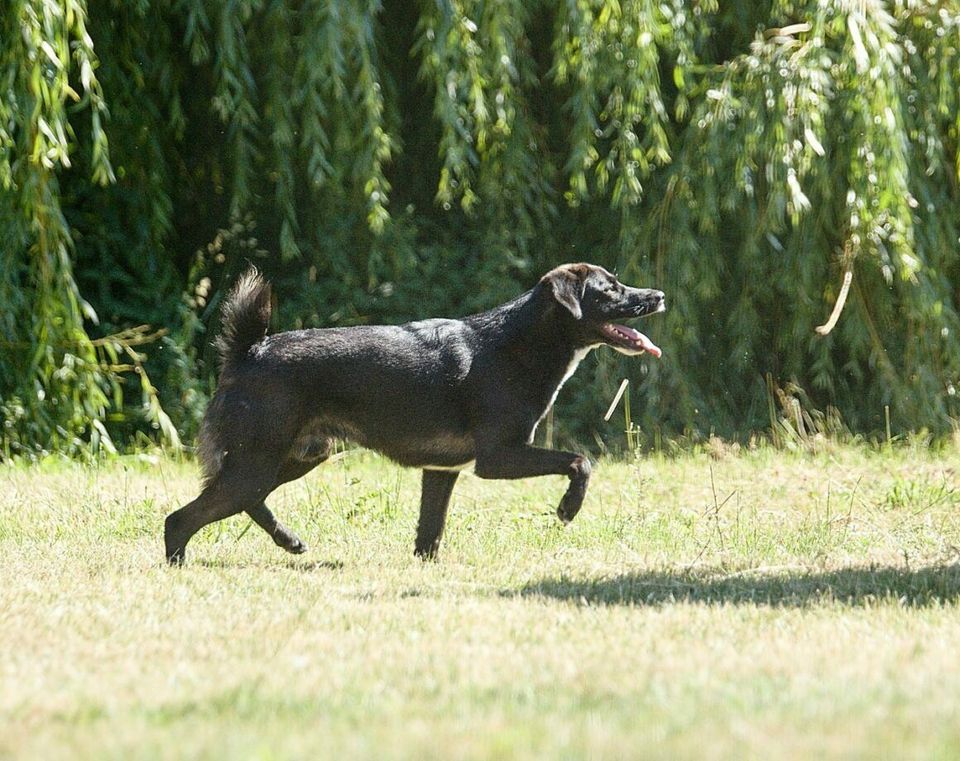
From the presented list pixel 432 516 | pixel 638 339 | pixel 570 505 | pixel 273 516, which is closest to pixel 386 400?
pixel 432 516

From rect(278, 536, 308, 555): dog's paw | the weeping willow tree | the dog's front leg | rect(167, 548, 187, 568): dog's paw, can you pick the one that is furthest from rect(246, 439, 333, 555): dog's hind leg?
the weeping willow tree

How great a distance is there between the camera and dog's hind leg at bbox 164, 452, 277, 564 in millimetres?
6809

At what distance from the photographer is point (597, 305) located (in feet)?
24.0

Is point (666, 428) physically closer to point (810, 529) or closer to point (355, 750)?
point (810, 529)

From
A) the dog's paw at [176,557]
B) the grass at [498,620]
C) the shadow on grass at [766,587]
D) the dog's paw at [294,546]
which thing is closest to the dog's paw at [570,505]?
the grass at [498,620]

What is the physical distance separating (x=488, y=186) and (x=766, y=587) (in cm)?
471

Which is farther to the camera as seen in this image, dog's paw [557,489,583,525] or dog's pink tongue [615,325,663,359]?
dog's pink tongue [615,325,663,359]

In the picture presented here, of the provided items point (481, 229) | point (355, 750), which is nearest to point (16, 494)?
point (481, 229)

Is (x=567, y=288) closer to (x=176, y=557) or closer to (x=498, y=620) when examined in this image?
(x=176, y=557)

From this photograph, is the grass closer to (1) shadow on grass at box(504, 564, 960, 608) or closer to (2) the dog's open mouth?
(1) shadow on grass at box(504, 564, 960, 608)

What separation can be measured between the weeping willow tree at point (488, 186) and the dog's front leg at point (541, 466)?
2539 mm

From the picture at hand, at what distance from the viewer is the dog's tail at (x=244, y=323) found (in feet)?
22.3

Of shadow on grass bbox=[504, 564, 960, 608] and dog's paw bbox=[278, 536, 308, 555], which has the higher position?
shadow on grass bbox=[504, 564, 960, 608]

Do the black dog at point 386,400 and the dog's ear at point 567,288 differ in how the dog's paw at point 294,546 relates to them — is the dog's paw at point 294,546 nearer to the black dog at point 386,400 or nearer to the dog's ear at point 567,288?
the black dog at point 386,400
